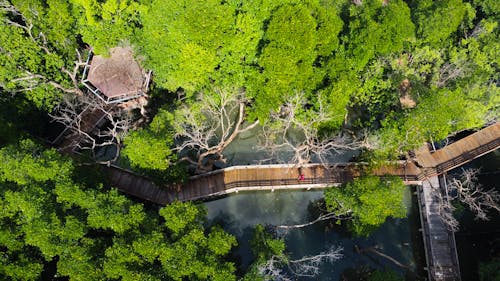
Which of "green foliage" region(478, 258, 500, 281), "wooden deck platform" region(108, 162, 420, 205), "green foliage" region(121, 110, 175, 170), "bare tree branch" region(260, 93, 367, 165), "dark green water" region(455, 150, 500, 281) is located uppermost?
"bare tree branch" region(260, 93, 367, 165)

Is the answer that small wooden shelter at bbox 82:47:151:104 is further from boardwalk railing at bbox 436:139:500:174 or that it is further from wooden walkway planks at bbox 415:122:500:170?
boardwalk railing at bbox 436:139:500:174

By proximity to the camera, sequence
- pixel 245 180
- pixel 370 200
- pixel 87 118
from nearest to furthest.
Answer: pixel 370 200
pixel 245 180
pixel 87 118

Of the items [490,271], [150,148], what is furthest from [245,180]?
[490,271]

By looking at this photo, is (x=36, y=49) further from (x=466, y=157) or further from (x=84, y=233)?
(x=466, y=157)

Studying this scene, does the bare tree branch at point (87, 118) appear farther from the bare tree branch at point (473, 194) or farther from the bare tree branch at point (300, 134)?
the bare tree branch at point (473, 194)

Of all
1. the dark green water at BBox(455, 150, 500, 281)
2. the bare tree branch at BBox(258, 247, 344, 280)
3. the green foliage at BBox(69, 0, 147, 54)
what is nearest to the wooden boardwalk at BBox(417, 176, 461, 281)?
the dark green water at BBox(455, 150, 500, 281)

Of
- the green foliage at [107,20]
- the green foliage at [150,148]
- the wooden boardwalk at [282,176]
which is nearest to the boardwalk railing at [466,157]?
the wooden boardwalk at [282,176]
